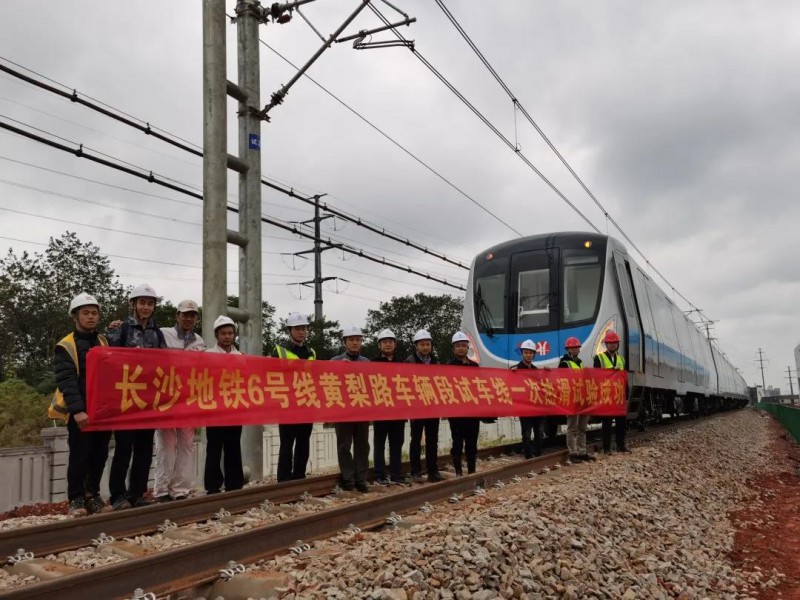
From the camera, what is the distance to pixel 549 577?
4.33 meters

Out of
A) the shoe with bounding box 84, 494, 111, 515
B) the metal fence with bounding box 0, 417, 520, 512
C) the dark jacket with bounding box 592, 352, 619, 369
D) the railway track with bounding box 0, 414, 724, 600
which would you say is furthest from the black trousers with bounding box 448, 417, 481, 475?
the metal fence with bounding box 0, 417, 520, 512

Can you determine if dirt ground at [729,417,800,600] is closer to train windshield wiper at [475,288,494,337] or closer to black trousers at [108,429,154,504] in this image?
train windshield wiper at [475,288,494,337]

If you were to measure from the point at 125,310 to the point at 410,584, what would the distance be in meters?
38.6

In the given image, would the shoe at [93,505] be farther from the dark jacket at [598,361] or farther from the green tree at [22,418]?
the green tree at [22,418]

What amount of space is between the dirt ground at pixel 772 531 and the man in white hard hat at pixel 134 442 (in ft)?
17.4

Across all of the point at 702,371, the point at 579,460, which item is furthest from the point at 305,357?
the point at 702,371

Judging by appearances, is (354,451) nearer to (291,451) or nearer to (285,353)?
(291,451)

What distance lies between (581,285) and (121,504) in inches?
325

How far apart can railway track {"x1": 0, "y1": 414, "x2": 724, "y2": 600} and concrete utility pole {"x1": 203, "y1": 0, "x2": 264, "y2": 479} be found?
2.81m

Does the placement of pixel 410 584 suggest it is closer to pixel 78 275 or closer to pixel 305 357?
pixel 305 357

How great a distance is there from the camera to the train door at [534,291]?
11.9 meters

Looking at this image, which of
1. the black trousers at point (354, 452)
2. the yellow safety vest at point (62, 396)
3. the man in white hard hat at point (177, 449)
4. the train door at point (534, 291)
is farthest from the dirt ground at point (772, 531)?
the yellow safety vest at point (62, 396)

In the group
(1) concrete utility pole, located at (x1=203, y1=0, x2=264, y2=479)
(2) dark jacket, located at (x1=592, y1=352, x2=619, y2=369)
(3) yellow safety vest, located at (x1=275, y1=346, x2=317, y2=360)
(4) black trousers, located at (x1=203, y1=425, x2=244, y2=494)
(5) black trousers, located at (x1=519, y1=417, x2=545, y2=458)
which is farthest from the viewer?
(2) dark jacket, located at (x1=592, y1=352, x2=619, y2=369)

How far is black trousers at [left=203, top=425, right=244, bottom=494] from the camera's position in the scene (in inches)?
266
